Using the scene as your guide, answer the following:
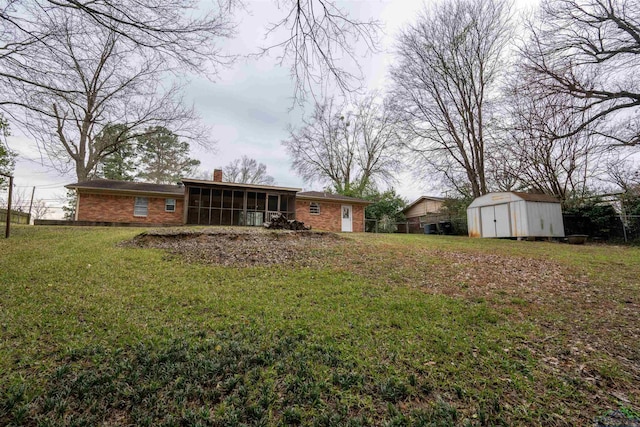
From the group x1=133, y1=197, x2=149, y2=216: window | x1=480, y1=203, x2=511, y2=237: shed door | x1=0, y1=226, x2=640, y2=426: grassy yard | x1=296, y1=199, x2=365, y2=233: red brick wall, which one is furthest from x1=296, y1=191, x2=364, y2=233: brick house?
x1=0, y1=226, x2=640, y2=426: grassy yard

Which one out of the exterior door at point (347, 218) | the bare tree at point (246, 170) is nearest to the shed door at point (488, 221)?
the exterior door at point (347, 218)

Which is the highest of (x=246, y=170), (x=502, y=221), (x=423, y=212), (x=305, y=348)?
(x=246, y=170)

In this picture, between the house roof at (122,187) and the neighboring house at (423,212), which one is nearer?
the house roof at (122,187)

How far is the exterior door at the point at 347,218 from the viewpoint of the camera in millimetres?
19655

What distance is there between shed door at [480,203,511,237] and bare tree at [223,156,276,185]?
23628mm

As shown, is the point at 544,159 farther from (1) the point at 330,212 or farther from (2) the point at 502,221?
(1) the point at 330,212

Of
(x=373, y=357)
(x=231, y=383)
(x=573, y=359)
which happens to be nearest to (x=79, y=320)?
(x=231, y=383)

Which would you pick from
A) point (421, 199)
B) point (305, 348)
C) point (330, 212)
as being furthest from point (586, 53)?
point (421, 199)

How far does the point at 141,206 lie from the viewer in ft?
50.3

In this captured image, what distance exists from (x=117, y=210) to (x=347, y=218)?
13855 millimetres

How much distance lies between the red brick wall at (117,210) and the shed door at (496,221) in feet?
56.7

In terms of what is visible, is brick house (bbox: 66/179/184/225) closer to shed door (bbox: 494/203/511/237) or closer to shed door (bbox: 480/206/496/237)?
shed door (bbox: 480/206/496/237)

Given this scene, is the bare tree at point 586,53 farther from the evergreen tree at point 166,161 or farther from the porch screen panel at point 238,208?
the evergreen tree at point 166,161

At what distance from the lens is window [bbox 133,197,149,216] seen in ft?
49.8
